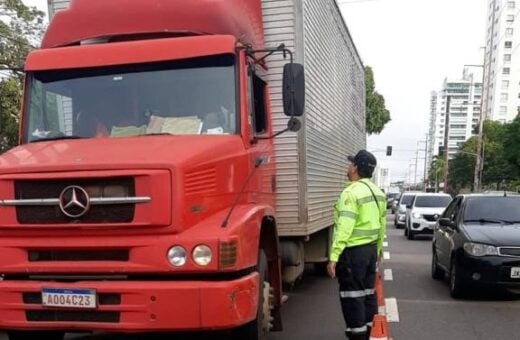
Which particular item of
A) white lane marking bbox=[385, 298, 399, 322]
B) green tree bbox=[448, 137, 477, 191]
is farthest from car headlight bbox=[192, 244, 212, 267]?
green tree bbox=[448, 137, 477, 191]

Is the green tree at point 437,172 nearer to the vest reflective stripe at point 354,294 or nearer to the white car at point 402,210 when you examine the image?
the white car at point 402,210

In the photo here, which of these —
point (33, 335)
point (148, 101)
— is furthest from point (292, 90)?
point (33, 335)

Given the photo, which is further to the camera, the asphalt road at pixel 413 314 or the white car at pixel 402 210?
the white car at pixel 402 210

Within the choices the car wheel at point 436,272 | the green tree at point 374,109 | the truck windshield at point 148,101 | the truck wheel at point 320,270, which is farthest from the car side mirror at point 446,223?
the green tree at point 374,109

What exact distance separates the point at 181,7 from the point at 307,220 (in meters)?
2.68

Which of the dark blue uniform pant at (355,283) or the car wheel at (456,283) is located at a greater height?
the dark blue uniform pant at (355,283)

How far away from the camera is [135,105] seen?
5574mm

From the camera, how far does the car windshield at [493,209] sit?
391 inches

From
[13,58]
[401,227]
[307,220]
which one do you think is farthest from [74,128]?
[401,227]

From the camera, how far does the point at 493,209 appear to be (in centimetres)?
1011

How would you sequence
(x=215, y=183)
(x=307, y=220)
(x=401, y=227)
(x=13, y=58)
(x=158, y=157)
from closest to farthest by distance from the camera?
(x=158, y=157), (x=215, y=183), (x=307, y=220), (x=13, y=58), (x=401, y=227)

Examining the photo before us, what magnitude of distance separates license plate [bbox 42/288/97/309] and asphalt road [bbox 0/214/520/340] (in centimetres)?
198

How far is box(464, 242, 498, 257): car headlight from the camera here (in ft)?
28.8

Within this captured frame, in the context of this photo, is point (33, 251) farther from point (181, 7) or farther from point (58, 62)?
point (181, 7)
